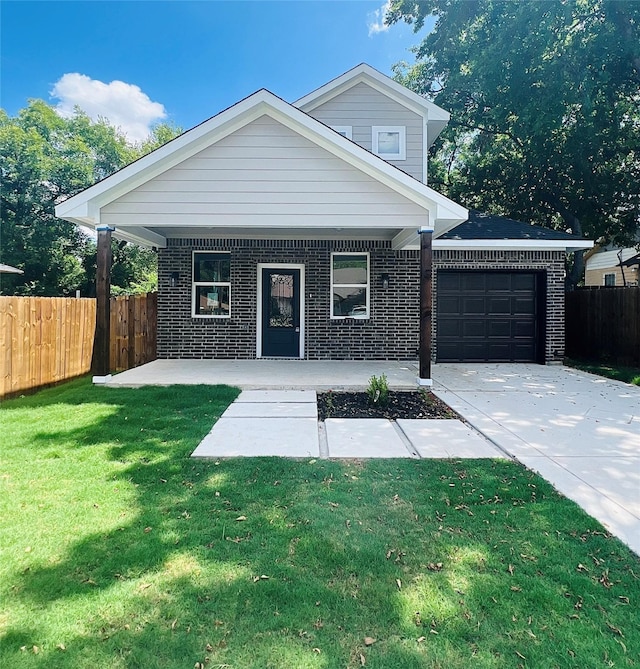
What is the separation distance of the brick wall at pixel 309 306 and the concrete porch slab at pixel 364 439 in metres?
5.28

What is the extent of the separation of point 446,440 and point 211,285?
7.70 metres

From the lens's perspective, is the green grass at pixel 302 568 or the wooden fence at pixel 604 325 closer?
the green grass at pixel 302 568

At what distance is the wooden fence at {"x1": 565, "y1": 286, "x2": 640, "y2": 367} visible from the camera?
10258 millimetres

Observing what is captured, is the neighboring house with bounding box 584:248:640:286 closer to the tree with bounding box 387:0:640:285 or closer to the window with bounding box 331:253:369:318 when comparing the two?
the tree with bounding box 387:0:640:285

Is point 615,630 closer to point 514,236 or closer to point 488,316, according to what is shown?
point 488,316

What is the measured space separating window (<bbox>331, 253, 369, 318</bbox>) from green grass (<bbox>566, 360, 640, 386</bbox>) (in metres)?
5.35

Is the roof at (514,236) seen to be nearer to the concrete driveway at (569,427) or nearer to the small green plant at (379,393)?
the concrete driveway at (569,427)

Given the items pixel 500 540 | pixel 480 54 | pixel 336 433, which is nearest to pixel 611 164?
pixel 480 54

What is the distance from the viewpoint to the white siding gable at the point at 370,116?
37.0ft

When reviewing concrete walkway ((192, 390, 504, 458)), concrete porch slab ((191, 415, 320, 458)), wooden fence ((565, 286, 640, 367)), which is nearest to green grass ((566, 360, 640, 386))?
wooden fence ((565, 286, 640, 367))

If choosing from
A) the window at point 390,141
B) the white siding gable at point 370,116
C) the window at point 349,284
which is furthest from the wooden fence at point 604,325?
the window at point 390,141

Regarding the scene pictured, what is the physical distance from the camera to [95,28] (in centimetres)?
1286

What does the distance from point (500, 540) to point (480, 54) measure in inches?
577

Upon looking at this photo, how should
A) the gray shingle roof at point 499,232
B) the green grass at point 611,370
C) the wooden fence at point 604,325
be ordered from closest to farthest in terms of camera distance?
1. the green grass at point 611,370
2. the wooden fence at point 604,325
3. the gray shingle roof at point 499,232
